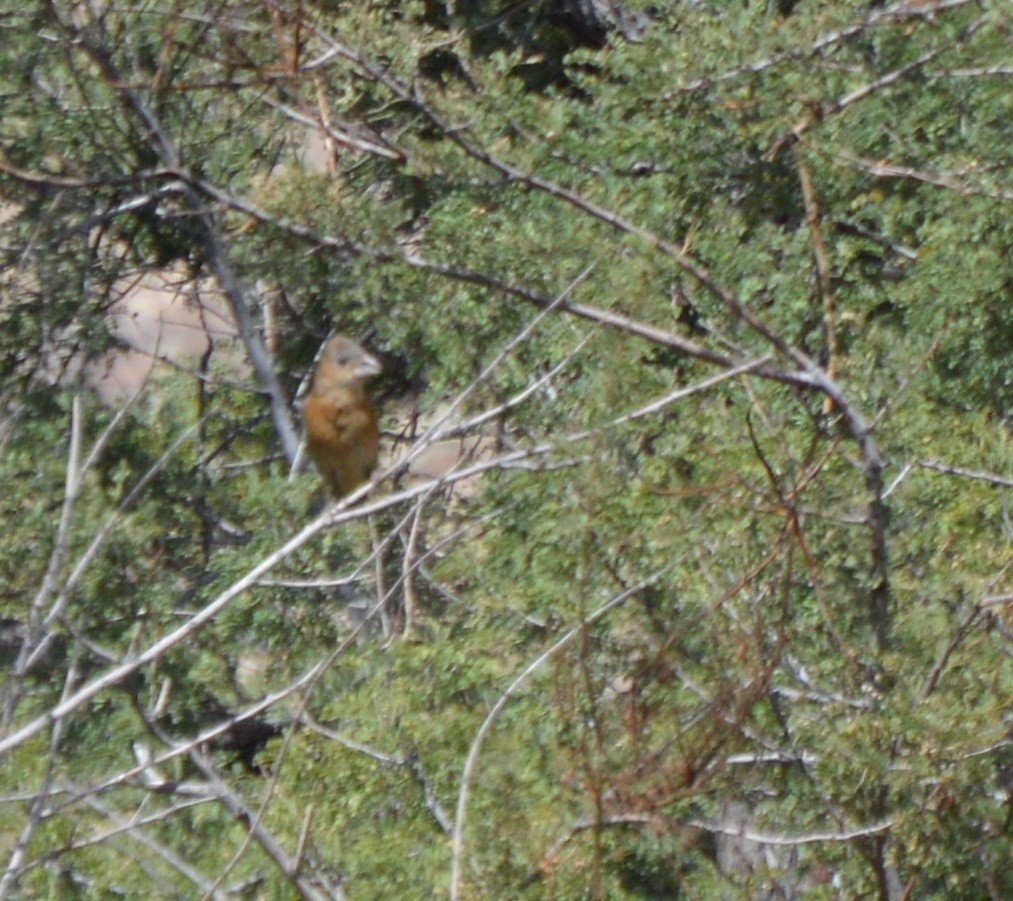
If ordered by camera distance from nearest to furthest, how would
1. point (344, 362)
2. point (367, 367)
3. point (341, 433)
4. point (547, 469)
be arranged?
point (547, 469) → point (367, 367) → point (344, 362) → point (341, 433)

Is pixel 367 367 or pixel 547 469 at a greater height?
pixel 547 469

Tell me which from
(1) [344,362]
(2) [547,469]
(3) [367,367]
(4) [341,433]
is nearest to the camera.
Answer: (2) [547,469]

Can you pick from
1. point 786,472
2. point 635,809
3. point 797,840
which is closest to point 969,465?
point 786,472

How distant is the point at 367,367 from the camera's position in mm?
6395

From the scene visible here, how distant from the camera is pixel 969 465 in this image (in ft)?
16.8

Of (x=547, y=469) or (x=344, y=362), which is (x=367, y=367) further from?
(x=547, y=469)

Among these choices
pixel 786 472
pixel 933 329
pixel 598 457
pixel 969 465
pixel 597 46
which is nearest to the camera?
pixel 598 457

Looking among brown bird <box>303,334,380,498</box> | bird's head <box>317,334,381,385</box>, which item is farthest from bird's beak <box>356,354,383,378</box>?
brown bird <box>303,334,380,498</box>

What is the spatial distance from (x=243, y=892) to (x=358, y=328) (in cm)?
180

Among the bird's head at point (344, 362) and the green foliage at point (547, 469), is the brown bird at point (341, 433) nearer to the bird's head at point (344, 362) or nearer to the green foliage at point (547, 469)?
the bird's head at point (344, 362)

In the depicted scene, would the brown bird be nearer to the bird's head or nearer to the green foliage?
the bird's head

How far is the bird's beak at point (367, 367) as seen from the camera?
635 cm

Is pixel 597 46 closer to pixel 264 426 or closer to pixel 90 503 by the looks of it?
pixel 264 426

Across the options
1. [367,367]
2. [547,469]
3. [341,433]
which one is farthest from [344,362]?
[547,469]
